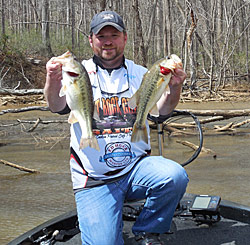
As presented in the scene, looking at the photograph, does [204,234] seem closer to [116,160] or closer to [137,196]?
[137,196]

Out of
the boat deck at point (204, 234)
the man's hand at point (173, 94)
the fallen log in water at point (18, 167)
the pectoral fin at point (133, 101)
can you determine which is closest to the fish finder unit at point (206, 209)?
the boat deck at point (204, 234)

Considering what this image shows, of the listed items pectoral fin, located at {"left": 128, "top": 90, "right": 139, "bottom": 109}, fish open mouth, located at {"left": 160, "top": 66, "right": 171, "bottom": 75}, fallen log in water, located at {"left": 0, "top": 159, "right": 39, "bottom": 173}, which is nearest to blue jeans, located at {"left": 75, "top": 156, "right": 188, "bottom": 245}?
pectoral fin, located at {"left": 128, "top": 90, "right": 139, "bottom": 109}

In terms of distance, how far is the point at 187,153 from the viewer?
25.7 ft

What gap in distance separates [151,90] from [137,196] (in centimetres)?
87

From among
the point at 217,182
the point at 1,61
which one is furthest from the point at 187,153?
the point at 1,61

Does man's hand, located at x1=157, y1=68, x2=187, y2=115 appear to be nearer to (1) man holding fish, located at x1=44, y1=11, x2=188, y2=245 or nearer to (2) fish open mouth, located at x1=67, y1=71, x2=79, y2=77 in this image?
(1) man holding fish, located at x1=44, y1=11, x2=188, y2=245

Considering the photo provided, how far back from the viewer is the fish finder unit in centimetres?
337

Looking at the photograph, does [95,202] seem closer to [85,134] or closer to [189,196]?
[85,134]

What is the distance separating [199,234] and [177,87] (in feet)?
4.08

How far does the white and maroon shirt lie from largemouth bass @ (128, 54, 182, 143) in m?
0.22

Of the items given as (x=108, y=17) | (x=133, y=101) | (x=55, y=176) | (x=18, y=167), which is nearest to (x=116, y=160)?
(x=133, y=101)

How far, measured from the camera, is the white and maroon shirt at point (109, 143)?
297 cm

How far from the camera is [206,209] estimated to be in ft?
11.0

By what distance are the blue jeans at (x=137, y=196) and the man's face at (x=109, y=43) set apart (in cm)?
79
